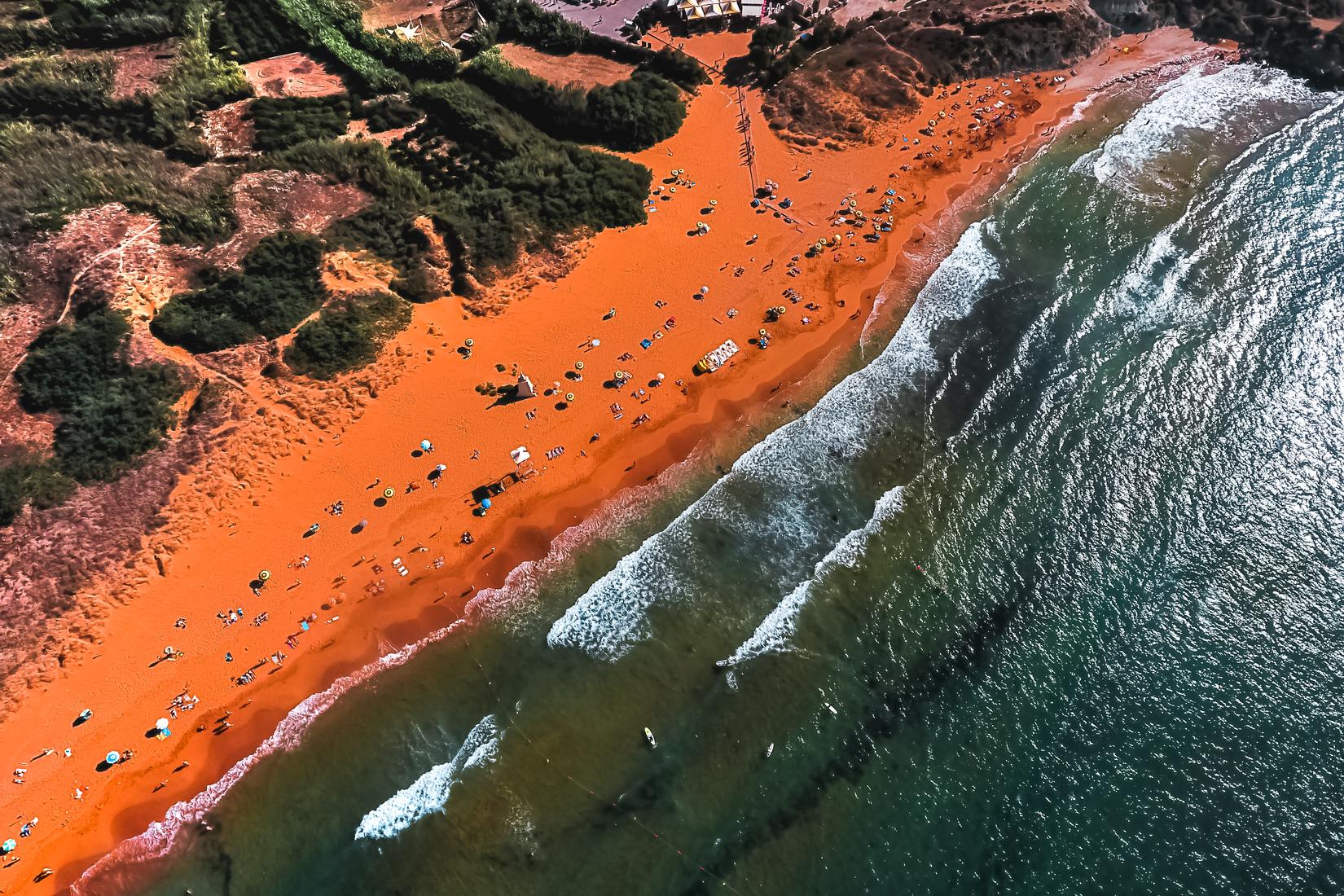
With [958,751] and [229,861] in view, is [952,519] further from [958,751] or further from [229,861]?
[229,861]

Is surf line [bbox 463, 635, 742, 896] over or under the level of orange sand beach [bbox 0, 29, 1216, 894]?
under

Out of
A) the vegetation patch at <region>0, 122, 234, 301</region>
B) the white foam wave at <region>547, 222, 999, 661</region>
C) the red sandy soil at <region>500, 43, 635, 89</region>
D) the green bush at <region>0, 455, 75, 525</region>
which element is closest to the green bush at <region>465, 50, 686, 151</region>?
the red sandy soil at <region>500, 43, 635, 89</region>

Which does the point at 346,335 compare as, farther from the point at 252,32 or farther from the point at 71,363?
the point at 252,32

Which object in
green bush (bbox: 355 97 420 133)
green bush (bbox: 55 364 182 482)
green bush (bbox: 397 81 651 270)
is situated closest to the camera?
green bush (bbox: 55 364 182 482)

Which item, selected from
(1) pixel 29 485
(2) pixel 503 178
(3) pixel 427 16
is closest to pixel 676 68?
(2) pixel 503 178

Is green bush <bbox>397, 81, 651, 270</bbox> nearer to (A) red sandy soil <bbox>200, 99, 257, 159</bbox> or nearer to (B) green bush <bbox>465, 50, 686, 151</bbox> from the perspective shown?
(B) green bush <bbox>465, 50, 686, 151</bbox>

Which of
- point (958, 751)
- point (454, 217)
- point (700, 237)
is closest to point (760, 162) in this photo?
point (700, 237)
